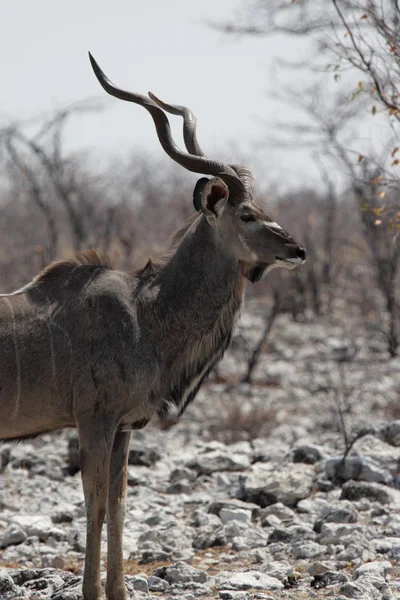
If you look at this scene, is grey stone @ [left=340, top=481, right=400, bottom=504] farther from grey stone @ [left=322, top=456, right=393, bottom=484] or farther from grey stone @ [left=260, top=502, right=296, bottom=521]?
grey stone @ [left=260, top=502, right=296, bottom=521]

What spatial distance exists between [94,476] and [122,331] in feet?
2.69

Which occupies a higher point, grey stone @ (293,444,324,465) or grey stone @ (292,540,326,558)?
grey stone @ (293,444,324,465)

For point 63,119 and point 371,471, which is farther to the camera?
point 63,119

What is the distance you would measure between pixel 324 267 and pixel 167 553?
14699mm

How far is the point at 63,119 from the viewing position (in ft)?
45.1

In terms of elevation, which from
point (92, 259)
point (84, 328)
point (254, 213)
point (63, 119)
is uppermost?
point (63, 119)

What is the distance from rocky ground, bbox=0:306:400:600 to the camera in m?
5.61

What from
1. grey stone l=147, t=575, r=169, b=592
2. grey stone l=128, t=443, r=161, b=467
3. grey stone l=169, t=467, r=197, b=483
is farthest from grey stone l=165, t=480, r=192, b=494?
grey stone l=147, t=575, r=169, b=592

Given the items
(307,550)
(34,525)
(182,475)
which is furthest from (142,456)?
(307,550)

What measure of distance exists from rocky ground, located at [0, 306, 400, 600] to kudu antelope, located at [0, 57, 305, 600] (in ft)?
2.51

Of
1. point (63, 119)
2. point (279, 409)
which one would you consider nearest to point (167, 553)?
point (279, 409)

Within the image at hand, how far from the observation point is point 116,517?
557 centimetres

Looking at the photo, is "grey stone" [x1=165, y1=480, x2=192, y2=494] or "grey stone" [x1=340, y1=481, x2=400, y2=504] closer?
"grey stone" [x1=340, y1=481, x2=400, y2=504]

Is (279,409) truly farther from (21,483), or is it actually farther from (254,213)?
(254,213)
